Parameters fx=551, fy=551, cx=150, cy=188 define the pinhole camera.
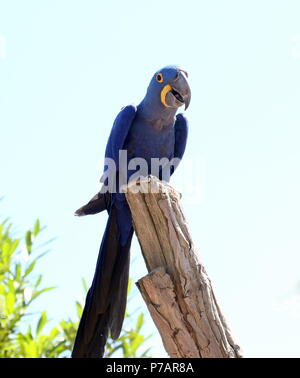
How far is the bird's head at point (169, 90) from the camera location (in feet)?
12.0

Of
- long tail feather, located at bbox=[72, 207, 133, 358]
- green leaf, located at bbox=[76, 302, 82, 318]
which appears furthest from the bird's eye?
green leaf, located at bbox=[76, 302, 82, 318]

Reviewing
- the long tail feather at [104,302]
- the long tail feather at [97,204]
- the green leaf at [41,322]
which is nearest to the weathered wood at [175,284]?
the long tail feather at [104,302]

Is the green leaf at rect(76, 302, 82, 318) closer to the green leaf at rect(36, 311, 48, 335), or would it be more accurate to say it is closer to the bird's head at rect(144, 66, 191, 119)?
the green leaf at rect(36, 311, 48, 335)

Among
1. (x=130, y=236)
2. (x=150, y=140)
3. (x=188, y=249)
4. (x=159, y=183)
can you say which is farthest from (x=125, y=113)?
(x=188, y=249)

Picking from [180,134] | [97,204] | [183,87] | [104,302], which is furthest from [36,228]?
[183,87]

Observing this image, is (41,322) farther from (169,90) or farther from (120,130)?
(169,90)

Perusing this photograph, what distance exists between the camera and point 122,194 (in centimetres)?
368

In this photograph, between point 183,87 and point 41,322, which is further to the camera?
point 41,322

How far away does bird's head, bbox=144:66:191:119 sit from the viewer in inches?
144

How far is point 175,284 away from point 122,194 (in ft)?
4.06

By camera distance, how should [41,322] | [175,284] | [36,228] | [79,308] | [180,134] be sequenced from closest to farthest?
[175,284] → [41,322] → [180,134] → [79,308] → [36,228]

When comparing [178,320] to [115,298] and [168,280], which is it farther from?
[115,298]

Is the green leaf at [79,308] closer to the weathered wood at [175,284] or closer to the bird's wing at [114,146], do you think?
the bird's wing at [114,146]

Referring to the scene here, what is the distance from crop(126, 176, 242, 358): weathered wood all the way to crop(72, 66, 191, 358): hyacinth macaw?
1.77 ft
